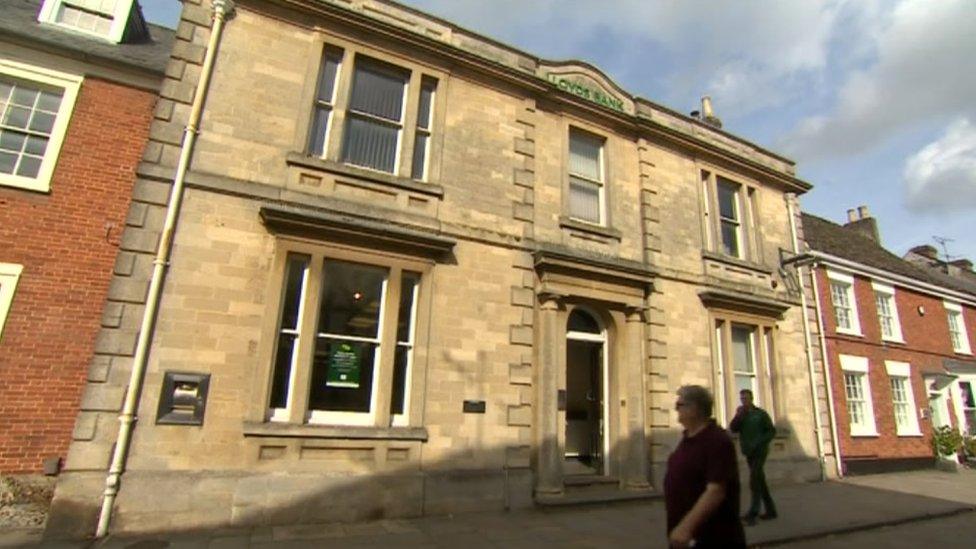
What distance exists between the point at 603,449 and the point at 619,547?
3.49 metres

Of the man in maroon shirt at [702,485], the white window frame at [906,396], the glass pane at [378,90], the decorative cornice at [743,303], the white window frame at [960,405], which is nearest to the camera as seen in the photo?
the man in maroon shirt at [702,485]

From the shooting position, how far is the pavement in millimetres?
5883

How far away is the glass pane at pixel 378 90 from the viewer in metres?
8.91

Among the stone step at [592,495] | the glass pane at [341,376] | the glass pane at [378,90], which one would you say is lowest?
the stone step at [592,495]

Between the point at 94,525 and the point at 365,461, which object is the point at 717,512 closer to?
the point at 365,461

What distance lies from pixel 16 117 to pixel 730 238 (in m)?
15.1

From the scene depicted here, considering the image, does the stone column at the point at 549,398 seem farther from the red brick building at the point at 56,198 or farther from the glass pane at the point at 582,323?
the red brick building at the point at 56,198

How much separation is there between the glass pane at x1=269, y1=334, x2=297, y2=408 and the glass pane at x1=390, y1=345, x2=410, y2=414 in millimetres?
1534

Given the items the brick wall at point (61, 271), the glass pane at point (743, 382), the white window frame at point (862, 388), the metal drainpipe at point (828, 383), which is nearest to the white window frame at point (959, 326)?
the white window frame at point (862, 388)

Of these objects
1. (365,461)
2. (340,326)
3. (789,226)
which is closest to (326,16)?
(340,326)

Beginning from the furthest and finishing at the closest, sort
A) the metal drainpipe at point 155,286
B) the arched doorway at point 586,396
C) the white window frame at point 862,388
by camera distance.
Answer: the white window frame at point 862,388
the arched doorway at point 586,396
the metal drainpipe at point 155,286

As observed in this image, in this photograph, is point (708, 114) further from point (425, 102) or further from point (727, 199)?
point (425, 102)

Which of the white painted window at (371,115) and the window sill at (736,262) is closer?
the white painted window at (371,115)

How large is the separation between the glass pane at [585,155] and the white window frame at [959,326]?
15477 mm
